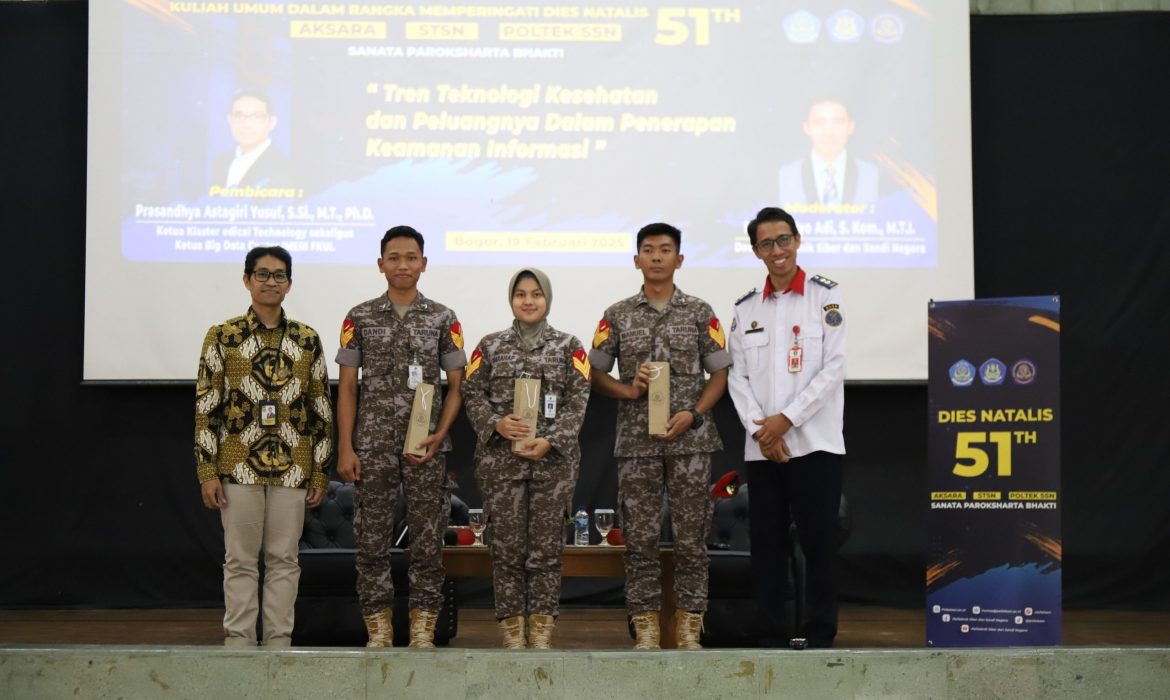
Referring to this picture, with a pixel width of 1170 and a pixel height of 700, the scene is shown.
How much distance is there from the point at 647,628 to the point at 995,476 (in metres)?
1.23

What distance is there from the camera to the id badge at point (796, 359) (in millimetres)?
3730

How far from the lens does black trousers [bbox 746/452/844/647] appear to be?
366 cm

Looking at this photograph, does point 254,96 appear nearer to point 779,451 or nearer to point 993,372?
point 779,451

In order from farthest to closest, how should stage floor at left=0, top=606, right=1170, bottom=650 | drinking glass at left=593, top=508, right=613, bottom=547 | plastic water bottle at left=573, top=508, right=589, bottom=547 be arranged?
stage floor at left=0, top=606, right=1170, bottom=650 < plastic water bottle at left=573, top=508, right=589, bottom=547 < drinking glass at left=593, top=508, right=613, bottom=547

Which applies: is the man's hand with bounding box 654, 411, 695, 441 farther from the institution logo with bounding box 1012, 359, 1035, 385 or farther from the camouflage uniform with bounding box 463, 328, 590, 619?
the institution logo with bounding box 1012, 359, 1035, 385

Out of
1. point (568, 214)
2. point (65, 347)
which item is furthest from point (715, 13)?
point (65, 347)

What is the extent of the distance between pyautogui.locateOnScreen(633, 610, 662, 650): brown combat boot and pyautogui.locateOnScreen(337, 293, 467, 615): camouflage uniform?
28.1 inches

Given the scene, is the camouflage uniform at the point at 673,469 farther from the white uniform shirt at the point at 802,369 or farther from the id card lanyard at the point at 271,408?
the id card lanyard at the point at 271,408

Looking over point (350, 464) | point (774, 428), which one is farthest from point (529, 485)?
point (774, 428)

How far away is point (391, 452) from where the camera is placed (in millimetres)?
3867

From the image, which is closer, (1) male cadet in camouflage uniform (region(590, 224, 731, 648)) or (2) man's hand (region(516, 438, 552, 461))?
(2) man's hand (region(516, 438, 552, 461))

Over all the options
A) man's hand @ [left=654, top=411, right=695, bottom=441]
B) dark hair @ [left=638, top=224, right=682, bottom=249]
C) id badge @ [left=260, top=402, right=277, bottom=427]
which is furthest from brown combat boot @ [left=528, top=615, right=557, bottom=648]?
dark hair @ [left=638, top=224, right=682, bottom=249]

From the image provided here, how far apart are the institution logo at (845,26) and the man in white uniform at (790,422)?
258 cm

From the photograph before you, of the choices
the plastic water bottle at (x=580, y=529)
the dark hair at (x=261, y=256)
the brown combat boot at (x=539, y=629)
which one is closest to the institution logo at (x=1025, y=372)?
the brown combat boot at (x=539, y=629)
